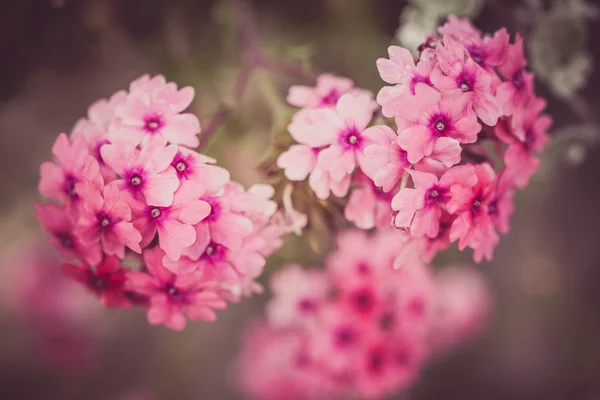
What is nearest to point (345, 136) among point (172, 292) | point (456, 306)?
point (172, 292)

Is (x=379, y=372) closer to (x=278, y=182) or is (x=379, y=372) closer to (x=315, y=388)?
(x=315, y=388)

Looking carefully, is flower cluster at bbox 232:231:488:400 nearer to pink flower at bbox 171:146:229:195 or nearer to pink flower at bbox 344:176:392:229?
pink flower at bbox 344:176:392:229

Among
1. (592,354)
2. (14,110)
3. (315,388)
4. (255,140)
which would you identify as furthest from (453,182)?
(592,354)

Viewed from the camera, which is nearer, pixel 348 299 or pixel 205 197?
pixel 205 197

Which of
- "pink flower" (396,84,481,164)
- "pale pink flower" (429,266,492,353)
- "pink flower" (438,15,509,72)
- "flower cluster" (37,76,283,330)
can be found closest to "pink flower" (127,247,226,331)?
"flower cluster" (37,76,283,330)

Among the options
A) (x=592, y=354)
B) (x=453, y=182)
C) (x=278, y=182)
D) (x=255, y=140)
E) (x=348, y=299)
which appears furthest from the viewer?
(x=592, y=354)

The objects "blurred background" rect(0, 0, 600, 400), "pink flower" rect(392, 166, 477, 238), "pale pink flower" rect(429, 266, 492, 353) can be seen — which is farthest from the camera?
"pale pink flower" rect(429, 266, 492, 353)

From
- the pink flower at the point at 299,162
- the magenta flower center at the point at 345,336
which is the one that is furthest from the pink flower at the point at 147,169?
the magenta flower center at the point at 345,336
